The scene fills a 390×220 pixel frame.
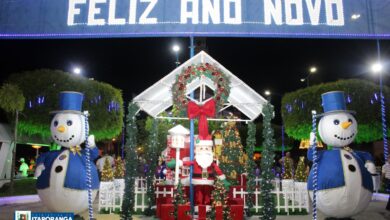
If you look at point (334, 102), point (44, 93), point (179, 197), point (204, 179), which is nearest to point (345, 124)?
point (334, 102)

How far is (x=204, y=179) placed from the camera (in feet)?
27.7

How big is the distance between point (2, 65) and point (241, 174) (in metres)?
14.7

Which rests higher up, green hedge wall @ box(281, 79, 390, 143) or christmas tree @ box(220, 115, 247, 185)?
green hedge wall @ box(281, 79, 390, 143)

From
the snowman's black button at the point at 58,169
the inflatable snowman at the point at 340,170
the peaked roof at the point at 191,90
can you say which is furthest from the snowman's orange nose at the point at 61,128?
the inflatable snowman at the point at 340,170

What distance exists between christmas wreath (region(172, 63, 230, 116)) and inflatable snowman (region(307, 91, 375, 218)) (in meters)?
2.40

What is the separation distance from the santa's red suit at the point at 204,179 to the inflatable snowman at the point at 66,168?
2320 mm

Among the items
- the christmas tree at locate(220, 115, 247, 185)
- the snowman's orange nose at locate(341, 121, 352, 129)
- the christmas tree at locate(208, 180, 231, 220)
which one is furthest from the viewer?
the christmas tree at locate(220, 115, 247, 185)

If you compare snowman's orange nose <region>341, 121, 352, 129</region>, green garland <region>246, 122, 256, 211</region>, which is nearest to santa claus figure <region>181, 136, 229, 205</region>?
green garland <region>246, 122, 256, 211</region>

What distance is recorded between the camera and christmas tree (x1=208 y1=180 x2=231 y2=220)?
802cm

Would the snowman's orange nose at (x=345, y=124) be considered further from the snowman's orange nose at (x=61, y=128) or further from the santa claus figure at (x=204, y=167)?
the snowman's orange nose at (x=61, y=128)

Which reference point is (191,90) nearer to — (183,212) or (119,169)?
(183,212)

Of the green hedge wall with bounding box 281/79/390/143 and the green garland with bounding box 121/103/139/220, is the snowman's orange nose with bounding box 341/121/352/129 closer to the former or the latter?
the green garland with bounding box 121/103/139/220

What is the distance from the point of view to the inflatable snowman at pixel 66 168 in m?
7.82

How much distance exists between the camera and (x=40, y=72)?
61.7 ft
